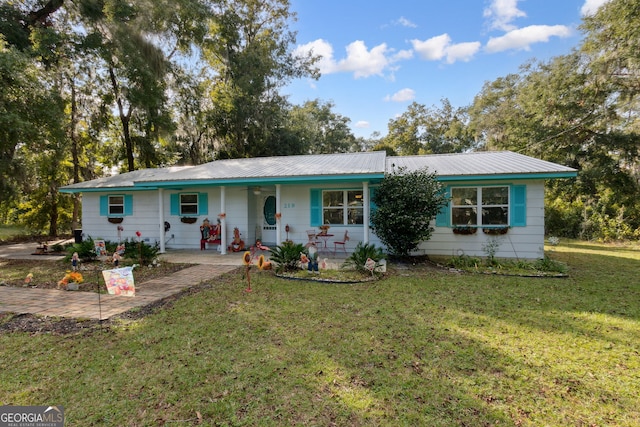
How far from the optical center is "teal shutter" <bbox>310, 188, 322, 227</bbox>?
1024 cm

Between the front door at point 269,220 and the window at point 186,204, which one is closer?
the window at point 186,204

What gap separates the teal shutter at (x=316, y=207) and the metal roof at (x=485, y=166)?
2620mm

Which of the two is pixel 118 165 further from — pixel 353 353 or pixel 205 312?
pixel 353 353

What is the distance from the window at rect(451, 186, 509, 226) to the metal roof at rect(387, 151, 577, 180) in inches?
23.9

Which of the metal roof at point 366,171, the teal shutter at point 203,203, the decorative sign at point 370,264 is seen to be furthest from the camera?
the teal shutter at point 203,203

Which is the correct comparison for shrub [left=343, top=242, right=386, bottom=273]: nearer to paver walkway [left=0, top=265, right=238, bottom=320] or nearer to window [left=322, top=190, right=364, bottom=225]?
window [left=322, top=190, right=364, bottom=225]

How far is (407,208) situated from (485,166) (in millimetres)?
3360

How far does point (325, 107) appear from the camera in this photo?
32312mm

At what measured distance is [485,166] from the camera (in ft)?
30.7

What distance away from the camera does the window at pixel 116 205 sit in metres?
12.1

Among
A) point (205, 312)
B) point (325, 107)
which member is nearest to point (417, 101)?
point (325, 107)

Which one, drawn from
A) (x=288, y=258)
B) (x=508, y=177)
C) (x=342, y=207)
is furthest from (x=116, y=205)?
(x=508, y=177)

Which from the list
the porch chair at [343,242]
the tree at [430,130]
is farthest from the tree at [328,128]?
the porch chair at [343,242]

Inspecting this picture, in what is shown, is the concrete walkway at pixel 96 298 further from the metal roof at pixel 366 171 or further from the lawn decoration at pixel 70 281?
the metal roof at pixel 366 171
